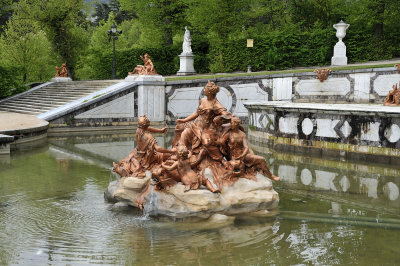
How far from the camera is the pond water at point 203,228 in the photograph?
6.26 meters

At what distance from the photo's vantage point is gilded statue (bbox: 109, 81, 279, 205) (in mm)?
8117

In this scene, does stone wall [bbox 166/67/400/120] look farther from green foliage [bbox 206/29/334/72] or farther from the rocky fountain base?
the rocky fountain base

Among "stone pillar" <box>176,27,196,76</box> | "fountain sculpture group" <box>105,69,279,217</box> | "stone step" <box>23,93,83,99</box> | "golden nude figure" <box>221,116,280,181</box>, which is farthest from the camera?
"stone pillar" <box>176,27,196,76</box>

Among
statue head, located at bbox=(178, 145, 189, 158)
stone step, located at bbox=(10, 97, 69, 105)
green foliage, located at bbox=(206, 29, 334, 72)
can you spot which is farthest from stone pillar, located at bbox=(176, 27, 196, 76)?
statue head, located at bbox=(178, 145, 189, 158)

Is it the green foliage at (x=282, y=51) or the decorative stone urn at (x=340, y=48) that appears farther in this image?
the green foliage at (x=282, y=51)

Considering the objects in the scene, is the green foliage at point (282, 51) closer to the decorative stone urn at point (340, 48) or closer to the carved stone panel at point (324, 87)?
the decorative stone urn at point (340, 48)

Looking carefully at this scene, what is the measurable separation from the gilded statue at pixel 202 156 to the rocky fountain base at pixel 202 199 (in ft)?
0.37

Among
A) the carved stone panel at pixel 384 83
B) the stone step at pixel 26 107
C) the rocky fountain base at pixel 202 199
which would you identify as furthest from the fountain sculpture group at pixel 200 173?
the stone step at pixel 26 107

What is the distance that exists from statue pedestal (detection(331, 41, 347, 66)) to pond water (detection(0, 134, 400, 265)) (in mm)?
15372

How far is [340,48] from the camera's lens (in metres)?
26.4

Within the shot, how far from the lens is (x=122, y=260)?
20.1 feet

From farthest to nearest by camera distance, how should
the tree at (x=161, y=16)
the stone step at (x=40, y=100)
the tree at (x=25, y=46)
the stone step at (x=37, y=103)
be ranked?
the tree at (x=161, y=16) < the tree at (x=25, y=46) < the stone step at (x=40, y=100) < the stone step at (x=37, y=103)

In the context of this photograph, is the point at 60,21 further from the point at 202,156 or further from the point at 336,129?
the point at 202,156

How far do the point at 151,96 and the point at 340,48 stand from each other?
424 inches
